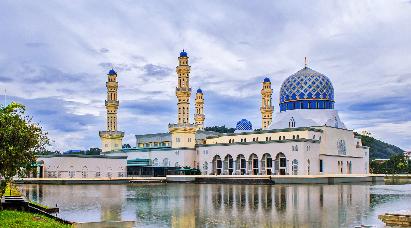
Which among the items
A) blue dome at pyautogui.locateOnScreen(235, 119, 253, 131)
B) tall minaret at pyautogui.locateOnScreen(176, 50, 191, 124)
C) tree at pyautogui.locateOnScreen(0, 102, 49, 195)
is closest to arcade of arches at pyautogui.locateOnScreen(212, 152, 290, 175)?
tall minaret at pyautogui.locateOnScreen(176, 50, 191, 124)

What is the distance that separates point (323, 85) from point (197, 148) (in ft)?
67.5

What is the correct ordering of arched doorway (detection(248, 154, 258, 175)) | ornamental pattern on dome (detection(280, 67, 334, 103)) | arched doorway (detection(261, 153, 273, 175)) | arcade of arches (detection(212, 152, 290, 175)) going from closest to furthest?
arcade of arches (detection(212, 152, 290, 175)) → arched doorway (detection(261, 153, 273, 175)) → arched doorway (detection(248, 154, 258, 175)) → ornamental pattern on dome (detection(280, 67, 334, 103))

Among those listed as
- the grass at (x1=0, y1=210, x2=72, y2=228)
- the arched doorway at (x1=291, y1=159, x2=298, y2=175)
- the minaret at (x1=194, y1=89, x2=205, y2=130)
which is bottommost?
the grass at (x1=0, y1=210, x2=72, y2=228)

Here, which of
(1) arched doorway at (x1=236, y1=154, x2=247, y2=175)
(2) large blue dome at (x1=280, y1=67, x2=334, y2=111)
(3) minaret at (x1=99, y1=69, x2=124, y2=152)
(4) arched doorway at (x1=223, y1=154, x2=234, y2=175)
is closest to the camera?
(1) arched doorway at (x1=236, y1=154, x2=247, y2=175)

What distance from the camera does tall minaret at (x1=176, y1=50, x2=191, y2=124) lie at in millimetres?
72137

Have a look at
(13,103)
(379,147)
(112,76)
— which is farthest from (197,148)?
(379,147)

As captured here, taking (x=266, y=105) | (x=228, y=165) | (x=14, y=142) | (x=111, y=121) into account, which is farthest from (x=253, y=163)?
(x=14, y=142)

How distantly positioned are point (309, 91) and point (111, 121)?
31413mm

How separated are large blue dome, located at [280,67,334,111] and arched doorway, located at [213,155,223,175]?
13.1 m

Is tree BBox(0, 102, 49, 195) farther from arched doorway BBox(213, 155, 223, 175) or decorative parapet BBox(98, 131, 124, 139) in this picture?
decorative parapet BBox(98, 131, 124, 139)

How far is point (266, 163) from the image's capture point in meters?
68.9

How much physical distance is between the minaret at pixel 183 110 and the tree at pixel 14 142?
5356 cm

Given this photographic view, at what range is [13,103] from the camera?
1875cm

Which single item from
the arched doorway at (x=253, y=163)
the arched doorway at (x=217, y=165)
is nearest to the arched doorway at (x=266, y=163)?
the arched doorway at (x=253, y=163)
